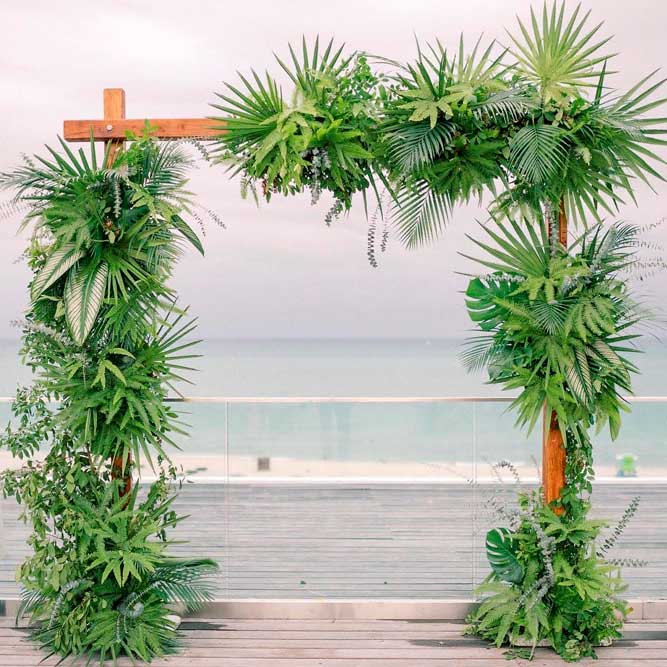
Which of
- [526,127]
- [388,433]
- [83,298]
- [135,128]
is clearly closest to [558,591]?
[526,127]

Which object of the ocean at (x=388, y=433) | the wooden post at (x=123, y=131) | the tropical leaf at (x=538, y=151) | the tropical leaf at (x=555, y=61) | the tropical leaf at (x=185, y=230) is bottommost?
the ocean at (x=388, y=433)

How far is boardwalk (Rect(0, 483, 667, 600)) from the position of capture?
3.97 meters

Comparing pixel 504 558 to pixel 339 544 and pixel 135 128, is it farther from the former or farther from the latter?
pixel 135 128

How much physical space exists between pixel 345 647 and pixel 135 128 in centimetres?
233

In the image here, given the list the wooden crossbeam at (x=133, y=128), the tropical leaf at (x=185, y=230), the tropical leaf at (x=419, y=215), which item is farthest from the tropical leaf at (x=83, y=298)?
the tropical leaf at (x=419, y=215)

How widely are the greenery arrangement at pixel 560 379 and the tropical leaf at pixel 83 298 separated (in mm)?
1499

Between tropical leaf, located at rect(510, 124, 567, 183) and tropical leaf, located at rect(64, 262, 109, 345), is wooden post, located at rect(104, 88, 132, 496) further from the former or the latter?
tropical leaf, located at rect(510, 124, 567, 183)

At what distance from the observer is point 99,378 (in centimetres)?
328

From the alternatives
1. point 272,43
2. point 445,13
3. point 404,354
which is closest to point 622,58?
point 445,13

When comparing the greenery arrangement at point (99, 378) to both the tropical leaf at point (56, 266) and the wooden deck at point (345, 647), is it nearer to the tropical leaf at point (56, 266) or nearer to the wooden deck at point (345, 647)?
the tropical leaf at point (56, 266)

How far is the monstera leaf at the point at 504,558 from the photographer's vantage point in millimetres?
3547

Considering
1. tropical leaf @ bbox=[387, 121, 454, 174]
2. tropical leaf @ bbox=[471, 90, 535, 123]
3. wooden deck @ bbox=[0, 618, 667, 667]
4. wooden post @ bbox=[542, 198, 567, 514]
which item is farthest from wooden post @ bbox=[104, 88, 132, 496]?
wooden post @ bbox=[542, 198, 567, 514]

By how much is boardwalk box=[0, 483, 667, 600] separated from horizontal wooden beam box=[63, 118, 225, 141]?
160 centimetres

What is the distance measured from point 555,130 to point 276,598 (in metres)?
2.41
